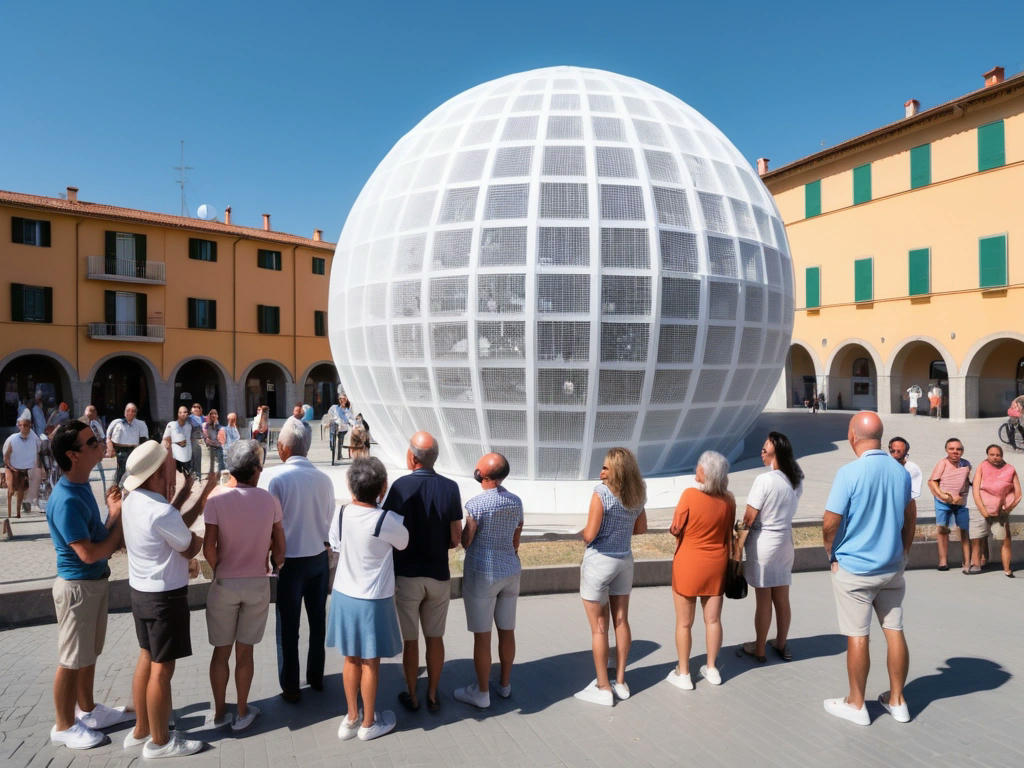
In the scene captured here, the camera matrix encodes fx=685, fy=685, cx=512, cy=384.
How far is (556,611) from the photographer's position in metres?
6.74

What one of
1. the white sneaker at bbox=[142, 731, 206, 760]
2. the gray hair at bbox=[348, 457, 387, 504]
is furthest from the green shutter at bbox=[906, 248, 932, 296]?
the white sneaker at bbox=[142, 731, 206, 760]

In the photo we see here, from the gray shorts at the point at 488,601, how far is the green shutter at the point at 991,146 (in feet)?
99.1

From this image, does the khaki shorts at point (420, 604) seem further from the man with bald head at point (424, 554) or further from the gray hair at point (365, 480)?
the gray hair at point (365, 480)

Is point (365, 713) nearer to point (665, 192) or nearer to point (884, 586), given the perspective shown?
point (884, 586)

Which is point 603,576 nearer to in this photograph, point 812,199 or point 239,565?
point 239,565

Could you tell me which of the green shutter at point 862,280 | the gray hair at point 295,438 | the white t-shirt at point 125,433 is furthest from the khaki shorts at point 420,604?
the green shutter at point 862,280

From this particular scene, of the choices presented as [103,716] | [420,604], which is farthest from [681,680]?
[103,716]

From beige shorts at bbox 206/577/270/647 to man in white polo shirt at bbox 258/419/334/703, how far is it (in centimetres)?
37

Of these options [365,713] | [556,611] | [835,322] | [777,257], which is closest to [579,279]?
[777,257]

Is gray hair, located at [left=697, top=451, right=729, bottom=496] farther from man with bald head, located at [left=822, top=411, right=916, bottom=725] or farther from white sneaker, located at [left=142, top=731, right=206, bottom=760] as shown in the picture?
white sneaker, located at [left=142, top=731, right=206, bottom=760]

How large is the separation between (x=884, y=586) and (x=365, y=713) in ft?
11.3

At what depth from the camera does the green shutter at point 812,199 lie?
34188 millimetres

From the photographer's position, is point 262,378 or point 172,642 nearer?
point 172,642

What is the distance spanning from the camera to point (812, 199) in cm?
3453
